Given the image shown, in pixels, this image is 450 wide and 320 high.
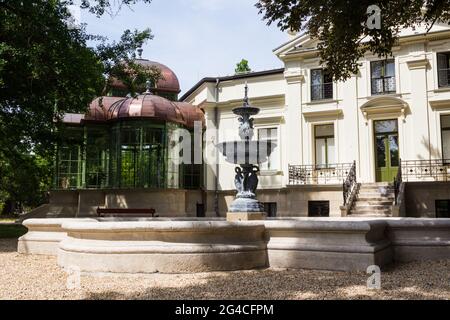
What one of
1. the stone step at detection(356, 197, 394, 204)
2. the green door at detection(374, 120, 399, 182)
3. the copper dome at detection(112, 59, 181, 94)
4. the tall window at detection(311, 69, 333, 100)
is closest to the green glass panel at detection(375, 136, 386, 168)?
the green door at detection(374, 120, 399, 182)

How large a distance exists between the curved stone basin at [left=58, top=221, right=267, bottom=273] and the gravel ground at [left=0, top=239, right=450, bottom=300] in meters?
0.18

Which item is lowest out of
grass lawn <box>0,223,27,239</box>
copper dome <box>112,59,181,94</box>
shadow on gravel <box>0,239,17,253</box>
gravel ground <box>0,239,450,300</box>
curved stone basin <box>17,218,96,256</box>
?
grass lawn <box>0,223,27,239</box>

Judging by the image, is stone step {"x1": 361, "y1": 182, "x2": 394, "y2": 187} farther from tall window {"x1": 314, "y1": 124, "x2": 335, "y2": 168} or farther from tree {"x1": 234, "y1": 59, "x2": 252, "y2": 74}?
tree {"x1": 234, "y1": 59, "x2": 252, "y2": 74}

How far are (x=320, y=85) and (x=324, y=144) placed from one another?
2808mm

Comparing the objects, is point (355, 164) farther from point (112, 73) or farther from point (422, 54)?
point (112, 73)

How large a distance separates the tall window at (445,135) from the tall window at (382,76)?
2.55 meters

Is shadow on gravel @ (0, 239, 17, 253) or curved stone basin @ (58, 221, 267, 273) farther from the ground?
curved stone basin @ (58, 221, 267, 273)

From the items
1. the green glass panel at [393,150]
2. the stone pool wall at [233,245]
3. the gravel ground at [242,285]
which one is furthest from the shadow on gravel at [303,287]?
the green glass panel at [393,150]

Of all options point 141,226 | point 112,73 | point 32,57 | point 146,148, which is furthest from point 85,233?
point 146,148

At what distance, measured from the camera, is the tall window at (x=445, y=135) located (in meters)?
19.4

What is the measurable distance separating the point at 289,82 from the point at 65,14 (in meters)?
11.2

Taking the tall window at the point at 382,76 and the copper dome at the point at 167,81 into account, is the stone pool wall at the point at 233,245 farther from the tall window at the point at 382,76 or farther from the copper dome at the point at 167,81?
the copper dome at the point at 167,81

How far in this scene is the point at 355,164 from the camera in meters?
20.2

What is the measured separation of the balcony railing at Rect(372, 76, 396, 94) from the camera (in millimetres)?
20531
